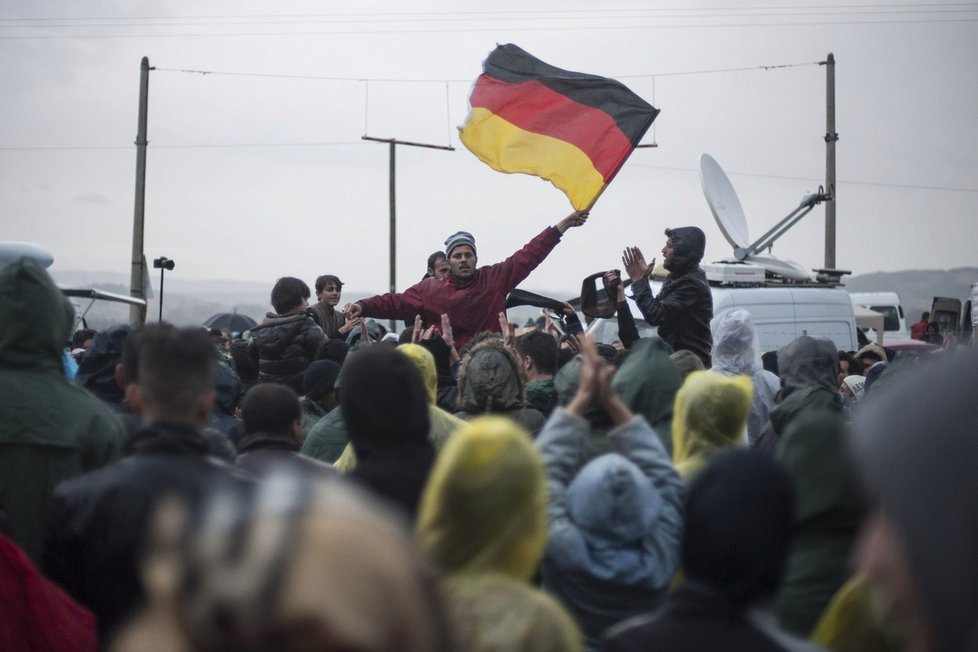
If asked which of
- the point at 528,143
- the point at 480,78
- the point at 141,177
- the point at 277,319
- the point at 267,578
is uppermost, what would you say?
the point at 141,177

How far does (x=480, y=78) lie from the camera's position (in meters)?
9.02

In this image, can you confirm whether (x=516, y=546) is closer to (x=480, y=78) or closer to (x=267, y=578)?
(x=267, y=578)

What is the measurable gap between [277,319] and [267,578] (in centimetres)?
641

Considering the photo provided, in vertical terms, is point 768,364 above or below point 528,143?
below

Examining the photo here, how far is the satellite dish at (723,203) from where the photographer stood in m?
17.8

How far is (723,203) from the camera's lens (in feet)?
61.3

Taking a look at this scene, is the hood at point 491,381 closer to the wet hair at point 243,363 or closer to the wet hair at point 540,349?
the wet hair at point 540,349

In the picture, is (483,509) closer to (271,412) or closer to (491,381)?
(271,412)

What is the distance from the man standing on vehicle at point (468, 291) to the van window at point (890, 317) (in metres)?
26.6

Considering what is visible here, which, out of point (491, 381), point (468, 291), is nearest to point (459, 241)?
point (468, 291)

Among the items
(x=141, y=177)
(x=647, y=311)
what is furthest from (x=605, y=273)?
(x=141, y=177)

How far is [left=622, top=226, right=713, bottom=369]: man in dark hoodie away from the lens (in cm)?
746

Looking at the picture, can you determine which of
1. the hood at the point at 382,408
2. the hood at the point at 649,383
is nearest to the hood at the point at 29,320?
the hood at the point at 382,408

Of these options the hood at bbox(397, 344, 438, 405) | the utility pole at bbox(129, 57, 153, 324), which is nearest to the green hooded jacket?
the hood at bbox(397, 344, 438, 405)
